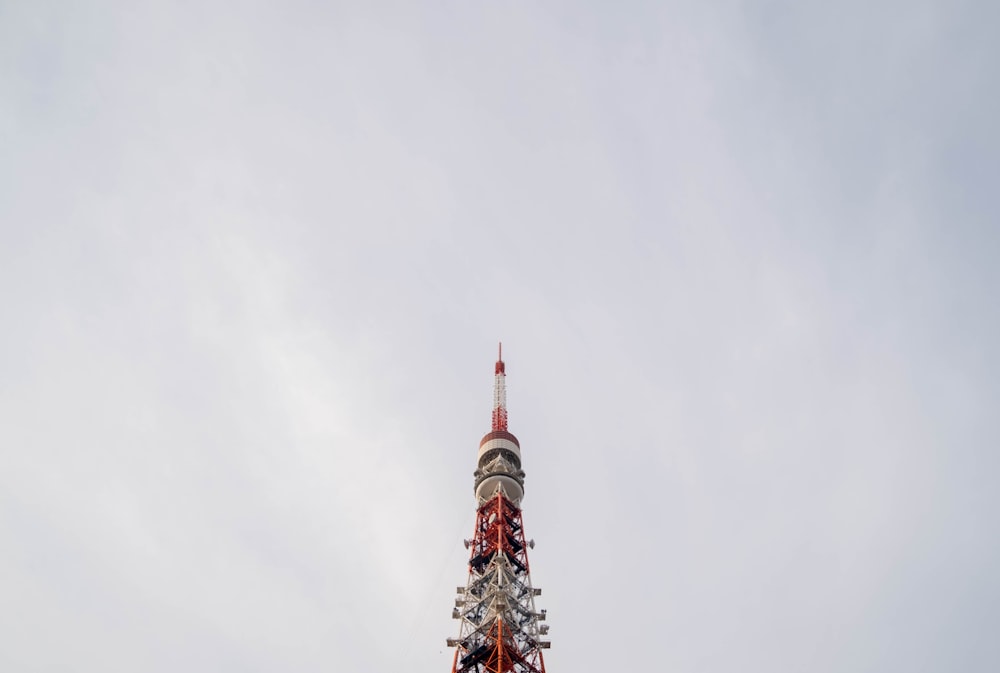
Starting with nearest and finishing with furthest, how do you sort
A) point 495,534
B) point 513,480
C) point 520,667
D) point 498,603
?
point 520,667, point 498,603, point 495,534, point 513,480

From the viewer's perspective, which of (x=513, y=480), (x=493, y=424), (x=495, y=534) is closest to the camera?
(x=495, y=534)

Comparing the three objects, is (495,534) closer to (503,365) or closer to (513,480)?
(513,480)

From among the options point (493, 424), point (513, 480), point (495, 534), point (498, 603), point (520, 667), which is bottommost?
point (520, 667)

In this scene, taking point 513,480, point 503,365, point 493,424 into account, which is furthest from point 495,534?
point 503,365

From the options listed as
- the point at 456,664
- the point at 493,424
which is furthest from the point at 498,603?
the point at 493,424

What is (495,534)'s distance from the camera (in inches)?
3027

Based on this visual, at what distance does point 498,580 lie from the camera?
236ft

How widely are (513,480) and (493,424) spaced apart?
7557 millimetres

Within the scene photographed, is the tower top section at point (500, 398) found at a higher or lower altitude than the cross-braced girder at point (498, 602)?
higher

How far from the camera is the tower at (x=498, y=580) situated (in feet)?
214

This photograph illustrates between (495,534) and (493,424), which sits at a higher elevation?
(493,424)

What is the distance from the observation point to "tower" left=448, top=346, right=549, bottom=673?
214ft

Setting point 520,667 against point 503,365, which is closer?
point 520,667

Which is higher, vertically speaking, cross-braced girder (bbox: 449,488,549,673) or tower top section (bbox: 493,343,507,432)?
tower top section (bbox: 493,343,507,432)
